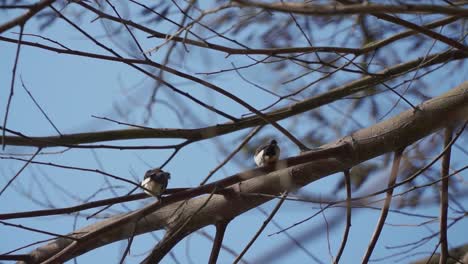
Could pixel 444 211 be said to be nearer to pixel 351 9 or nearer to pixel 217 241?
pixel 217 241

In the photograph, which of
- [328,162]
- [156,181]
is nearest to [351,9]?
[328,162]

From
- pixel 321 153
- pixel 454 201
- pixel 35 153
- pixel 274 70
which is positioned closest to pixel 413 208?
pixel 454 201

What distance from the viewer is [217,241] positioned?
311 centimetres

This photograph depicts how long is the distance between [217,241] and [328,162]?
720mm

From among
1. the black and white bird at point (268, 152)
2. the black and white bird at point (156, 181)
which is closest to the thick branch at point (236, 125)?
the black and white bird at point (268, 152)

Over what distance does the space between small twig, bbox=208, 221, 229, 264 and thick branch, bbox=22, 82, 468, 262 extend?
0.04 meters

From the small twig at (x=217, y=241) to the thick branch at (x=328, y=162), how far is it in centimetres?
4

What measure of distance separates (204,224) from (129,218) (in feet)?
1.96

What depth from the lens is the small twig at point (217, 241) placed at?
3057 mm

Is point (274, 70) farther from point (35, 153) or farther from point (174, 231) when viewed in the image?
point (35, 153)

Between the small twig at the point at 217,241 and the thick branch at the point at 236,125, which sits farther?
the small twig at the point at 217,241

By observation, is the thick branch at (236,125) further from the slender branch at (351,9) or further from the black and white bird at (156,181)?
the black and white bird at (156,181)

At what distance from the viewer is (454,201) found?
9.20 ft

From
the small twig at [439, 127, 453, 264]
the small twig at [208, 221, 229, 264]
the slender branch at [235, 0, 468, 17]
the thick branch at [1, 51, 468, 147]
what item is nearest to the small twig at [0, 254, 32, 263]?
the thick branch at [1, 51, 468, 147]
